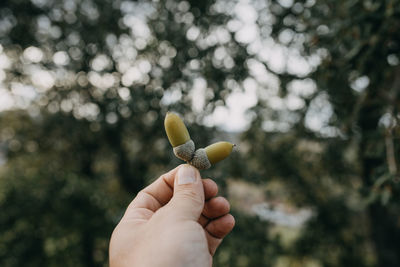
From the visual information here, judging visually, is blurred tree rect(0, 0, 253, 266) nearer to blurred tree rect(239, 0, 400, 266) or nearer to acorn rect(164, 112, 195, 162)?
blurred tree rect(239, 0, 400, 266)

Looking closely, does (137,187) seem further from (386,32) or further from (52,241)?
(386,32)

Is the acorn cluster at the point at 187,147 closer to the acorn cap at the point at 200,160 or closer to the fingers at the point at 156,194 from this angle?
the acorn cap at the point at 200,160

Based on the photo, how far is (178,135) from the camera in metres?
1.41

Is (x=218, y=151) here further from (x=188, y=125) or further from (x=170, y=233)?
(x=188, y=125)

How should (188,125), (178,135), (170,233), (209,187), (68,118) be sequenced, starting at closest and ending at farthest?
1. (170,233)
2. (178,135)
3. (209,187)
4. (188,125)
5. (68,118)

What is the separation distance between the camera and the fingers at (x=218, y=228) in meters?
1.82

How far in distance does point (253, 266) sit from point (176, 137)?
3028 mm

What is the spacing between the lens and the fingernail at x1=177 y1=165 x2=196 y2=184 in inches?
58.9

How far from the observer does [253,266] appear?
12.5 feet

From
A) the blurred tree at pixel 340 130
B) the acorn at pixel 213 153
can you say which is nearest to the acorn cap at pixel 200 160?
the acorn at pixel 213 153

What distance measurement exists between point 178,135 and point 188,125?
1.59 m

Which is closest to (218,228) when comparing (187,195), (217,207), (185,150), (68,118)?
(217,207)

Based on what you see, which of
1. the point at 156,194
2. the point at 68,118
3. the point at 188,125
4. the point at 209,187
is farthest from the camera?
the point at 68,118

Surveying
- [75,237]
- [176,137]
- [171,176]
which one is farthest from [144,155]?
[176,137]
